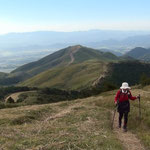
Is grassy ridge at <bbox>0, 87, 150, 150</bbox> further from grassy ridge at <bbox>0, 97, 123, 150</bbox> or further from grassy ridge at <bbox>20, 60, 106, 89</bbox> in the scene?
grassy ridge at <bbox>20, 60, 106, 89</bbox>

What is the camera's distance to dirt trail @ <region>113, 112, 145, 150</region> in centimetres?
1138

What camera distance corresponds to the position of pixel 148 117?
17.2 m

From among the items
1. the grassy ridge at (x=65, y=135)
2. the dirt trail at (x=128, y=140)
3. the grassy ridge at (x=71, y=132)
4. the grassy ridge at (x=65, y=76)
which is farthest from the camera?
the grassy ridge at (x=65, y=76)

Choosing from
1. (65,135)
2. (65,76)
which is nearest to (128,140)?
(65,135)

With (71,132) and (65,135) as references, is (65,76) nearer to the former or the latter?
(71,132)

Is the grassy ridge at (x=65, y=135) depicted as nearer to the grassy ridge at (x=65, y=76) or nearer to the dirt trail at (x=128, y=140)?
the dirt trail at (x=128, y=140)

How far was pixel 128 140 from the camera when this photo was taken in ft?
41.2

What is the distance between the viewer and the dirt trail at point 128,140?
1138cm

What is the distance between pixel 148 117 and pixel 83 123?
509cm

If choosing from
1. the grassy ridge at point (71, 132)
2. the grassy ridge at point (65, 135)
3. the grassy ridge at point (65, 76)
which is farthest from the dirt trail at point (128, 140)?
the grassy ridge at point (65, 76)

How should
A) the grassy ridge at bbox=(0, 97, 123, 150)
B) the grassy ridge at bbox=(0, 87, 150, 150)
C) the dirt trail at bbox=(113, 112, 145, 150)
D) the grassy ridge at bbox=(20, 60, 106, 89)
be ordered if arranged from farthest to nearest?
the grassy ridge at bbox=(20, 60, 106, 89), the dirt trail at bbox=(113, 112, 145, 150), the grassy ridge at bbox=(0, 87, 150, 150), the grassy ridge at bbox=(0, 97, 123, 150)

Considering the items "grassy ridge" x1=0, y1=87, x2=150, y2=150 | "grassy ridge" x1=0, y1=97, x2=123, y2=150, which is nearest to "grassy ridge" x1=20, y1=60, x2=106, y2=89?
"grassy ridge" x1=0, y1=87, x2=150, y2=150

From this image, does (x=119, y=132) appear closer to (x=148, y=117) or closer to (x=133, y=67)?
(x=148, y=117)

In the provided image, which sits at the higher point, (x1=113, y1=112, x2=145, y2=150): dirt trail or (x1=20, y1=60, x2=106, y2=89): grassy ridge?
(x1=113, y1=112, x2=145, y2=150): dirt trail
